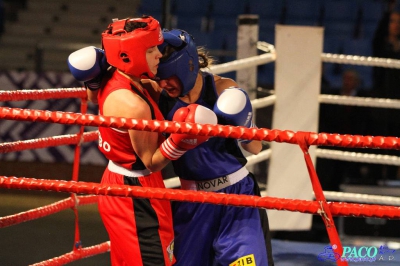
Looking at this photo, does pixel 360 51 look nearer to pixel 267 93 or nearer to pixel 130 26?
pixel 267 93

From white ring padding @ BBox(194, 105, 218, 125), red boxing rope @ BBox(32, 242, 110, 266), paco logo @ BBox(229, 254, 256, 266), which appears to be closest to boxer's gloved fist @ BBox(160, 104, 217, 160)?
white ring padding @ BBox(194, 105, 218, 125)

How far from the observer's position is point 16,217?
251 centimetres

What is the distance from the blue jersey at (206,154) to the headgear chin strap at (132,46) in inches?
9.3

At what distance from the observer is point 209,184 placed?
236 cm

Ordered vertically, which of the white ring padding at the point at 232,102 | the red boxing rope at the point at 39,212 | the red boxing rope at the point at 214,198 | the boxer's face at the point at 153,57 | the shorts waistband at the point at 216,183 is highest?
the boxer's face at the point at 153,57

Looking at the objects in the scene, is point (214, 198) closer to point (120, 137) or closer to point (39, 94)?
point (120, 137)

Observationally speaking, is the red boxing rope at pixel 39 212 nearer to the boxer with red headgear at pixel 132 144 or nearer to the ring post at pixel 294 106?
the boxer with red headgear at pixel 132 144

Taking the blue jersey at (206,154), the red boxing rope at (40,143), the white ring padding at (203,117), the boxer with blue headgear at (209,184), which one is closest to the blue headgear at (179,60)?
the boxer with blue headgear at (209,184)

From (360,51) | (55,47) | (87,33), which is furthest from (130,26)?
(87,33)

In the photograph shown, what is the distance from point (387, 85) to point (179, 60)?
2.53 meters

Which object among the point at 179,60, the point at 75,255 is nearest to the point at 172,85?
the point at 179,60

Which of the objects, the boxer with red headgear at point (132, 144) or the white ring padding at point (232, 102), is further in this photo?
the boxer with red headgear at point (132, 144)

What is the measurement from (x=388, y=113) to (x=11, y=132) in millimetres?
2710

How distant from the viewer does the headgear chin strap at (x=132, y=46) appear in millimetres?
2080
